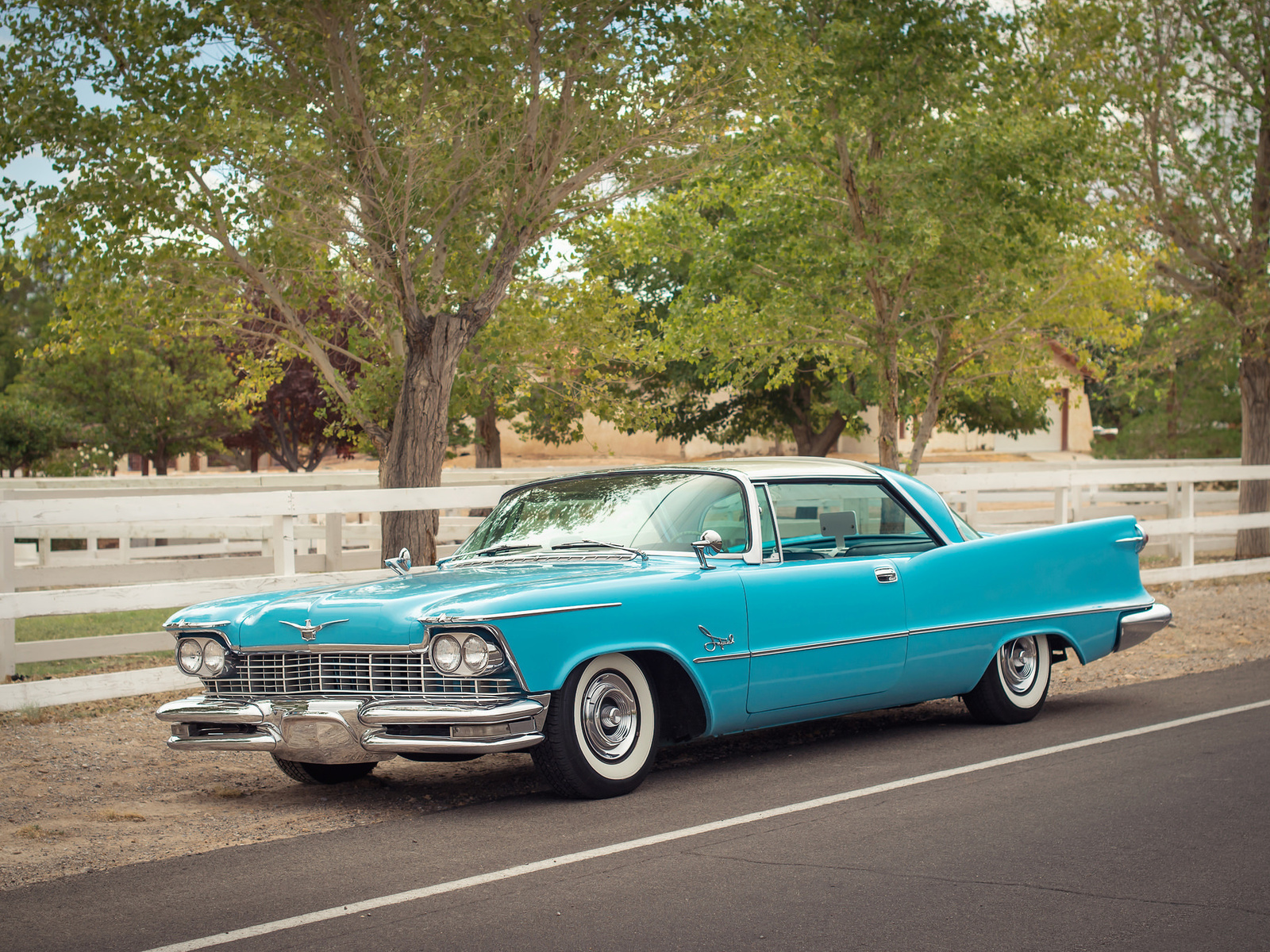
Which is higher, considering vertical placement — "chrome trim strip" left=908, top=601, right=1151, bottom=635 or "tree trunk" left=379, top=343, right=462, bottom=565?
Result: "tree trunk" left=379, top=343, right=462, bottom=565

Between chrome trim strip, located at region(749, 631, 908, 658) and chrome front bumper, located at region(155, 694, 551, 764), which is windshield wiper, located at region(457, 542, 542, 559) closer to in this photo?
chrome trim strip, located at region(749, 631, 908, 658)

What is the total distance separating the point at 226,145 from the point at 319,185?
935 millimetres

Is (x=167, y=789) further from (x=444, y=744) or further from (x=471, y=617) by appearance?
(x=471, y=617)

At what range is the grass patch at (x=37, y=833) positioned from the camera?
19.5 feet

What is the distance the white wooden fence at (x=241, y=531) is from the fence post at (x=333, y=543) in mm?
18

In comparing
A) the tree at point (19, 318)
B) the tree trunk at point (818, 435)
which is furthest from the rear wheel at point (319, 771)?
the tree at point (19, 318)

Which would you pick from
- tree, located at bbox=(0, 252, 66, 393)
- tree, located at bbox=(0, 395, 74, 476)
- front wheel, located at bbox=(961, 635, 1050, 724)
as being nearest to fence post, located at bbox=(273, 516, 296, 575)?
front wheel, located at bbox=(961, 635, 1050, 724)

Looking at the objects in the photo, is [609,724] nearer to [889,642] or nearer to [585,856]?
[585,856]

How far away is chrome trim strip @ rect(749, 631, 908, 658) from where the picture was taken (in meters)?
6.70

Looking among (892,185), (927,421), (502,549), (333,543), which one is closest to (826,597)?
(502,549)

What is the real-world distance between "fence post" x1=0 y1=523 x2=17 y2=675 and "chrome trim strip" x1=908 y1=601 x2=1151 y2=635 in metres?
6.19

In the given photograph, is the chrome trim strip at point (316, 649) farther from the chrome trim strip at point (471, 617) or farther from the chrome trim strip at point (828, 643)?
the chrome trim strip at point (828, 643)

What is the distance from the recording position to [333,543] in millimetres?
13695

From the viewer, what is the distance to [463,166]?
45.9 ft
